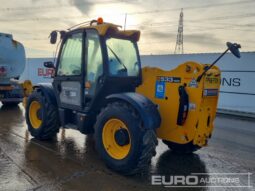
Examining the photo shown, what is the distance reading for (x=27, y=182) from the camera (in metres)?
4.27

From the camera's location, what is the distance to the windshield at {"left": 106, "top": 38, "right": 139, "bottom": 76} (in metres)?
5.38

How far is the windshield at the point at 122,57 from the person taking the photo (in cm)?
538

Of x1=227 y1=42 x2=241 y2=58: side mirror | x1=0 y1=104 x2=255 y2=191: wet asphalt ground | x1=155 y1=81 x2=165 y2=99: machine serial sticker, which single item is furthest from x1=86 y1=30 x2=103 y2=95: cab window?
x1=227 y1=42 x2=241 y2=58: side mirror

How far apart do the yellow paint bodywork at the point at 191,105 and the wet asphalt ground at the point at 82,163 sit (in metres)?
0.58

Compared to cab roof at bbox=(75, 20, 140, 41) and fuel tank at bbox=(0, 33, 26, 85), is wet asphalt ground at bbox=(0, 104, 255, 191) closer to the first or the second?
cab roof at bbox=(75, 20, 140, 41)

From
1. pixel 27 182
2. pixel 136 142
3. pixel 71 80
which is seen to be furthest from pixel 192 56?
pixel 27 182

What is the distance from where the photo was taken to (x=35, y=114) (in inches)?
271

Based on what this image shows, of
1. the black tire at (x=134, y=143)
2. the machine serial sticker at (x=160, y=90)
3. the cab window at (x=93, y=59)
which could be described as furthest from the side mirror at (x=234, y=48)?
the cab window at (x=93, y=59)

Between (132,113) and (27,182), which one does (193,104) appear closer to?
(132,113)

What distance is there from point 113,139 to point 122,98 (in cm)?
74

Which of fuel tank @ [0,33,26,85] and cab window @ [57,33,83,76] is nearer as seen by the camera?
cab window @ [57,33,83,76]

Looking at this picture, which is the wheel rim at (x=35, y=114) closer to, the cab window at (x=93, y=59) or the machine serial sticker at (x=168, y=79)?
the cab window at (x=93, y=59)

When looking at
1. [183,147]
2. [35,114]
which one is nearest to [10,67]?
[35,114]

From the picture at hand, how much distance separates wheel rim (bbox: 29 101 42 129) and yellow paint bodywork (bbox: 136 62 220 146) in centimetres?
285
